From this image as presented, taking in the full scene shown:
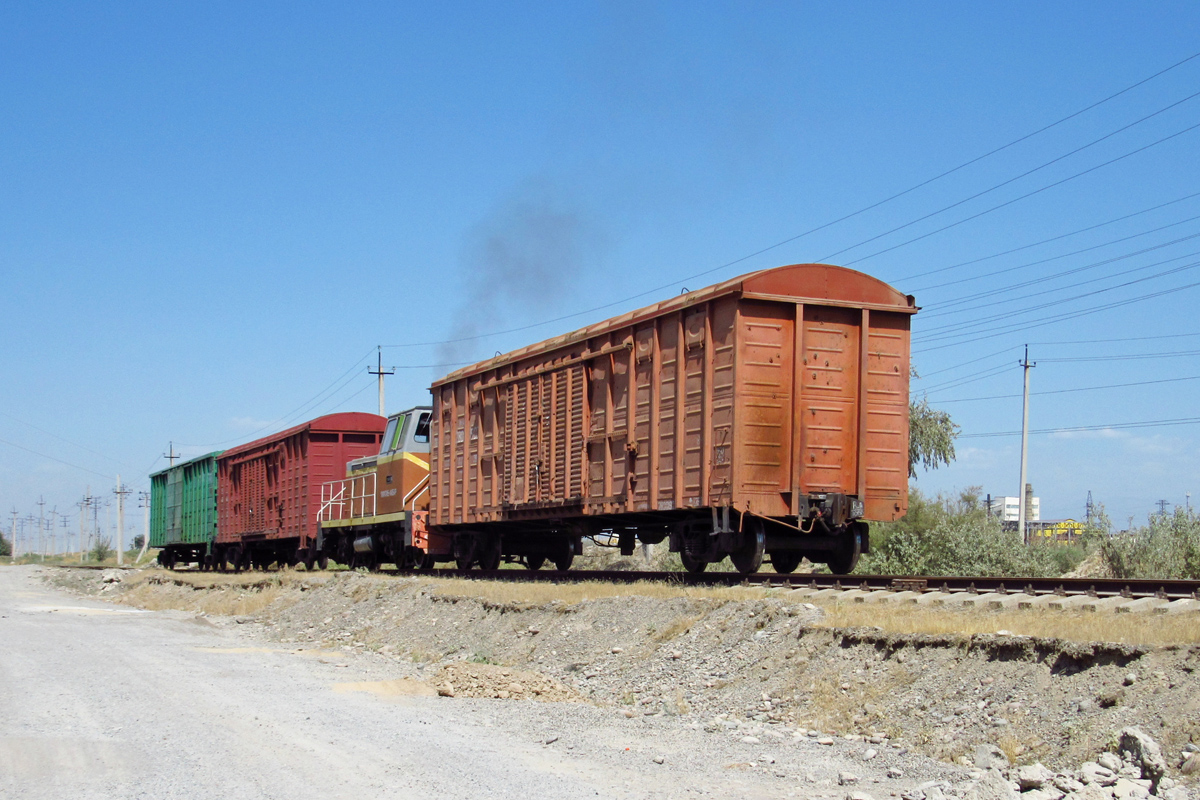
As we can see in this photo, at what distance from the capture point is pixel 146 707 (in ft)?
33.3

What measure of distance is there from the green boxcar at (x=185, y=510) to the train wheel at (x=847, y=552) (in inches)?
1089

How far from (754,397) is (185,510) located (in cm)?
3376

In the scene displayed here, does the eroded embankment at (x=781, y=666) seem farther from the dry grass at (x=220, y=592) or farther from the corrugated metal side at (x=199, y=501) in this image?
the corrugated metal side at (x=199, y=501)

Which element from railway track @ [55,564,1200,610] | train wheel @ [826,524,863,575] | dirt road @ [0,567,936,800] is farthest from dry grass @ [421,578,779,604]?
dirt road @ [0,567,936,800]

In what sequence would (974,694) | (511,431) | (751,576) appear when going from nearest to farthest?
(974,694), (751,576), (511,431)

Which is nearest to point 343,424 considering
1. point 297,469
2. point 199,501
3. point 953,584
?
point 297,469

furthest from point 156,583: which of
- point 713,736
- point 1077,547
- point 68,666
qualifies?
point 713,736

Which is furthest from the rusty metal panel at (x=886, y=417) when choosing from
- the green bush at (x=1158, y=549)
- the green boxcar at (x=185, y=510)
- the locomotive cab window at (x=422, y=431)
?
the green boxcar at (x=185, y=510)

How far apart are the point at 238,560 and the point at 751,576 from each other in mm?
25010

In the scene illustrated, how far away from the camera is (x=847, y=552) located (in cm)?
1571

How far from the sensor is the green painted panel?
3906 cm

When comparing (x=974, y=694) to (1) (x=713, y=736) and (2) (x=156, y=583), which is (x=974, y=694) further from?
(2) (x=156, y=583)

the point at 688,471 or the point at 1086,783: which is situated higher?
the point at 688,471

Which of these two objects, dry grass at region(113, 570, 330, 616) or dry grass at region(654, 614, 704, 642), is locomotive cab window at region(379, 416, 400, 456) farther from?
dry grass at region(654, 614, 704, 642)
